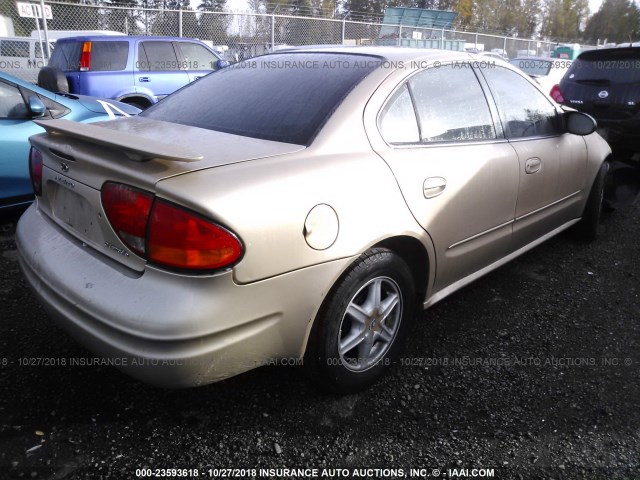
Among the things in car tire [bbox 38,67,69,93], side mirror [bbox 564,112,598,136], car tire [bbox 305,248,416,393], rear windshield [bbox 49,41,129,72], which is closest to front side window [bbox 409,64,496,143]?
car tire [bbox 305,248,416,393]

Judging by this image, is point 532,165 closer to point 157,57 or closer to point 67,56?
point 157,57

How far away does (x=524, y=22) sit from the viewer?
55594 millimetres

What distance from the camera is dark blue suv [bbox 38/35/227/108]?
7.94 meters

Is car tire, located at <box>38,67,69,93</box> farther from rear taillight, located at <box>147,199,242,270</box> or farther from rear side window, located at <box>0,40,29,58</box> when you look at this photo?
rear side window, located at <box>0,40,29,58</box>

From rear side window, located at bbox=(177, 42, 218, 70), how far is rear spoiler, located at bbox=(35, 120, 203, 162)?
7.73 meters

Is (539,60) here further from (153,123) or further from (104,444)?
(104,444)

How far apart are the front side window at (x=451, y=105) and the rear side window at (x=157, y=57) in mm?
7050

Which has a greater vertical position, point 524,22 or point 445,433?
point 524,22

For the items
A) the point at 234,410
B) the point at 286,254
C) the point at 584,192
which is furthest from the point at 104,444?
the point at 584,192

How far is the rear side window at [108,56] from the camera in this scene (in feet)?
26.2

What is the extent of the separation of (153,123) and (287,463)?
66.8 inches

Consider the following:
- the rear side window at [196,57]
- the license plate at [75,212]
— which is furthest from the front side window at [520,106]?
the rear side window at [196,57]

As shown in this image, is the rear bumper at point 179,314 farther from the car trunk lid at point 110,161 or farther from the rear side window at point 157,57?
the rear side window at point 157,57

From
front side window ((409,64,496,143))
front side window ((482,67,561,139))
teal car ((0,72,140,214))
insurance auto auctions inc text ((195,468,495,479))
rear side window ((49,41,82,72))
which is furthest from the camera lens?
rear side window ((49,41,82,72))
